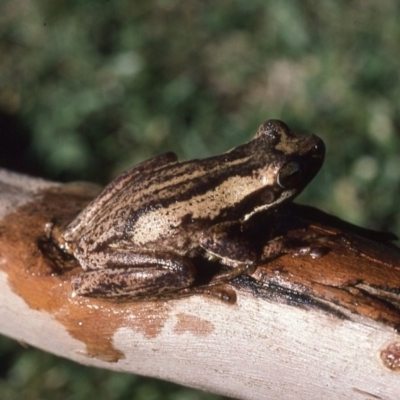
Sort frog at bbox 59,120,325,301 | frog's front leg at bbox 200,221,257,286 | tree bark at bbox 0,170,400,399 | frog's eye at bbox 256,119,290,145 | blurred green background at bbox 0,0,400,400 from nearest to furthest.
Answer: tree bark at bbox 0,170,400,399 < frog's front leg at bbox 200,221,257,286 < frog at bbox 59,120,325,301 < frog's eye at bbox 256,119,290,145 < blurred green background at bbox 0,0,400,400

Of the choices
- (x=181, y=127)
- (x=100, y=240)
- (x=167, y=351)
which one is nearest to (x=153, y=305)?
(x=167, y=351)

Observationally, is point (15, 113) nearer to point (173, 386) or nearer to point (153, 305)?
point (173, 386)

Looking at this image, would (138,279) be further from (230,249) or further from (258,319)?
(258,319)

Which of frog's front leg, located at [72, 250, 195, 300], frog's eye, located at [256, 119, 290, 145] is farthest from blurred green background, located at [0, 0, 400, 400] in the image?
frog's front leg, located at [72, 250, 195, 300]

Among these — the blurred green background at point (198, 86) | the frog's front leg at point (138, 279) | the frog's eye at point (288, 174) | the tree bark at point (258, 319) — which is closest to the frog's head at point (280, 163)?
the frog's eye at point (288, 174)

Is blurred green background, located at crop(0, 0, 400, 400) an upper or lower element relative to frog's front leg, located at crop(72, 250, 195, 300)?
upper

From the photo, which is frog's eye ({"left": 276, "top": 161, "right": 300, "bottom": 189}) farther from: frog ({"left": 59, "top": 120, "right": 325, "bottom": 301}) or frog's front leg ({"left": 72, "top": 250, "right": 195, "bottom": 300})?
frog's front leg ({"left": 72, "top": 250, "right": 195, "bottom": 300})

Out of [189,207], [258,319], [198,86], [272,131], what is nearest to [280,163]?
[272,131]
